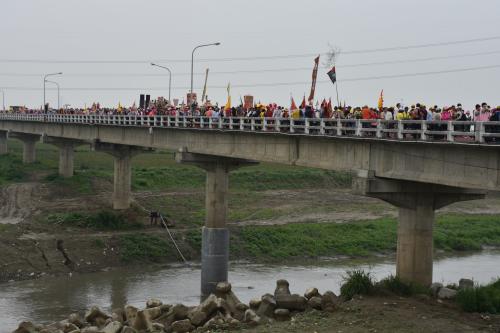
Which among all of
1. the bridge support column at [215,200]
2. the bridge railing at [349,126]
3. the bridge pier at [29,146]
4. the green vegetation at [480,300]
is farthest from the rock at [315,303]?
the bridge pier at [29,146]

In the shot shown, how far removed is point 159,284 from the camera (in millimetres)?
45094

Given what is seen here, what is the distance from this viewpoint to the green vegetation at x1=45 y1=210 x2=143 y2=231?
59.5m

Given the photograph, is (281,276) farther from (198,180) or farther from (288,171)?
(288,171)

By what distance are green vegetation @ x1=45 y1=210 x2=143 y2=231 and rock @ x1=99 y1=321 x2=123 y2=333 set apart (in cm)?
3014

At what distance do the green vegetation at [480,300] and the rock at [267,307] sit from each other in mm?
6732

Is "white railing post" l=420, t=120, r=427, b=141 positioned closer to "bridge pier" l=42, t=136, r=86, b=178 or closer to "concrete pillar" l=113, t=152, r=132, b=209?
"concrete pillar" l=113, t=152, r=132, b=209

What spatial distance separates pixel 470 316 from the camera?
27078 millimetres

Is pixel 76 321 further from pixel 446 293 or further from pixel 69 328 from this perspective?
pixel 446 293

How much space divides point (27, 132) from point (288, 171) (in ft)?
95.8

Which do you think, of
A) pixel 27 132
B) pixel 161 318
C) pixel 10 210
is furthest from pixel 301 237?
pixel 27 132

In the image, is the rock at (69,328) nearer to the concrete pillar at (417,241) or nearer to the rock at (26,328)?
the rock at (26,328)

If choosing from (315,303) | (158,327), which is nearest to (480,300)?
(315,303)

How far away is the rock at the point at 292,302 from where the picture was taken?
3017 centimetres

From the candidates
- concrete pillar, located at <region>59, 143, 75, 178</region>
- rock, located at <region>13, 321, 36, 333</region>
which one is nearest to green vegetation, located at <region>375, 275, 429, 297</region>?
rock, located at <region>13, 321, 36, 333</region>
